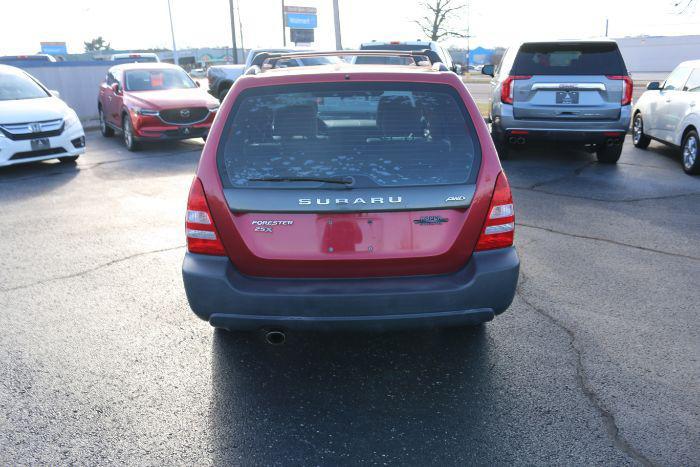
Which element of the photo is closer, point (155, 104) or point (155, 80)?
point (155, 104)

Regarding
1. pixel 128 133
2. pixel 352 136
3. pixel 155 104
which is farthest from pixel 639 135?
pixel 352 136

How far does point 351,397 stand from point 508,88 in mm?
7491

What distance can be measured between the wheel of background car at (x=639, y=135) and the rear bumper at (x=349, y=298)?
10.1 m

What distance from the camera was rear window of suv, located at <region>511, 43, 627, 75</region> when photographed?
942 cm

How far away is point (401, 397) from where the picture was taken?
3.41 m

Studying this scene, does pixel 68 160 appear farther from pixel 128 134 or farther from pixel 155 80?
pixel 155 80

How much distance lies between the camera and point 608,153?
1042 centimetres

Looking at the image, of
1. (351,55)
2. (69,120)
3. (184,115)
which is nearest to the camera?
(351,55)

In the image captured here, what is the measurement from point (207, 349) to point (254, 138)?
1.50 m

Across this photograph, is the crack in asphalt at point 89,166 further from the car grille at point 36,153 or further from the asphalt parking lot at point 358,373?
the asphalt parking lot at point 358,373

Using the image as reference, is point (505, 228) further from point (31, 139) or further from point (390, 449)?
point (31, 139)

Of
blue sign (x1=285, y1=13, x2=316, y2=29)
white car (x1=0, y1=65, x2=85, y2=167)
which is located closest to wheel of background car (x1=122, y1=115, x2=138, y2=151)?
white car (x1=0, y1=65, x2=85, y2=167)

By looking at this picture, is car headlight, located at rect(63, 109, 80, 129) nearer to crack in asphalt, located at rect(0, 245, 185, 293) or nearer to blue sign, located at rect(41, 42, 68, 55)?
crack in asphalt, located at rect(0, 245, 185, 293)

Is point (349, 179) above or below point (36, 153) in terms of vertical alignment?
above
